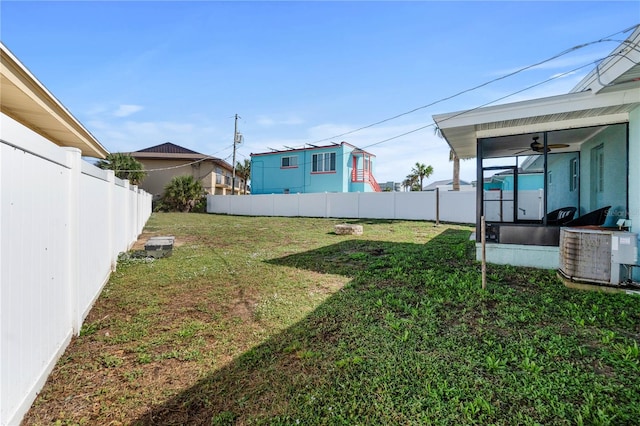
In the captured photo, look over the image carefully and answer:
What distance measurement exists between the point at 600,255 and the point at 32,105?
10055 millimetres

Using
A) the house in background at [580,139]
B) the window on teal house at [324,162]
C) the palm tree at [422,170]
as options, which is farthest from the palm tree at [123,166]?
the palm tree at [422,170]

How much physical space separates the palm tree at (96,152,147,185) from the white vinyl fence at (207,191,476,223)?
6330 mm

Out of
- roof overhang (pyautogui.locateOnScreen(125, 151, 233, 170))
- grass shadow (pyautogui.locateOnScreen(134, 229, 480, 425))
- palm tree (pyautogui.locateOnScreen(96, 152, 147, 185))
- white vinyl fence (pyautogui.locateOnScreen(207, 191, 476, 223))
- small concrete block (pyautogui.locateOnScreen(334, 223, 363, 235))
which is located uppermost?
roof overhang (pyautogui.locateOnScreen(125, 151, 233, 170))

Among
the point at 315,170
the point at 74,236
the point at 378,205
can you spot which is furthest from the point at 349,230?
the point at 315,170

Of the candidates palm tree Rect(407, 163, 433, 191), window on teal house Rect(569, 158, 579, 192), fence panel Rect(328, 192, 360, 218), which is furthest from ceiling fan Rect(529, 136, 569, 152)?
palm tree Rect(407, 163, 433, 191)

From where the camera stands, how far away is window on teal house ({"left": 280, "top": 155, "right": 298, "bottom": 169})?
2547 centimetres

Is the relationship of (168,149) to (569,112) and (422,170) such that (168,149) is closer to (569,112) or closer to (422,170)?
(422,170)

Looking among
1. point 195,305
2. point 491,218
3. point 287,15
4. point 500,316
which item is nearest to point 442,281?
point 500,316

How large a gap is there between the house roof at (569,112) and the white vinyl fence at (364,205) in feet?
26.5

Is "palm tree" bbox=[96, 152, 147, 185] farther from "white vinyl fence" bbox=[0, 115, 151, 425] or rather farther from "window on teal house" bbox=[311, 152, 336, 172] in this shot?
"white vinyl fence" bbox=[0, 115, 151, 425]

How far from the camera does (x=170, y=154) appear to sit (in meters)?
27.7

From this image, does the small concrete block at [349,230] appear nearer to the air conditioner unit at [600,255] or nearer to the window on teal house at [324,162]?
the air conditioner unit at [600,255]

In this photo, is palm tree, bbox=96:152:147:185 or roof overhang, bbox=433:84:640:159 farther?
palm tree, bbox=96:152:147:185

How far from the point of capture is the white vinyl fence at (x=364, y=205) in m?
15.9
